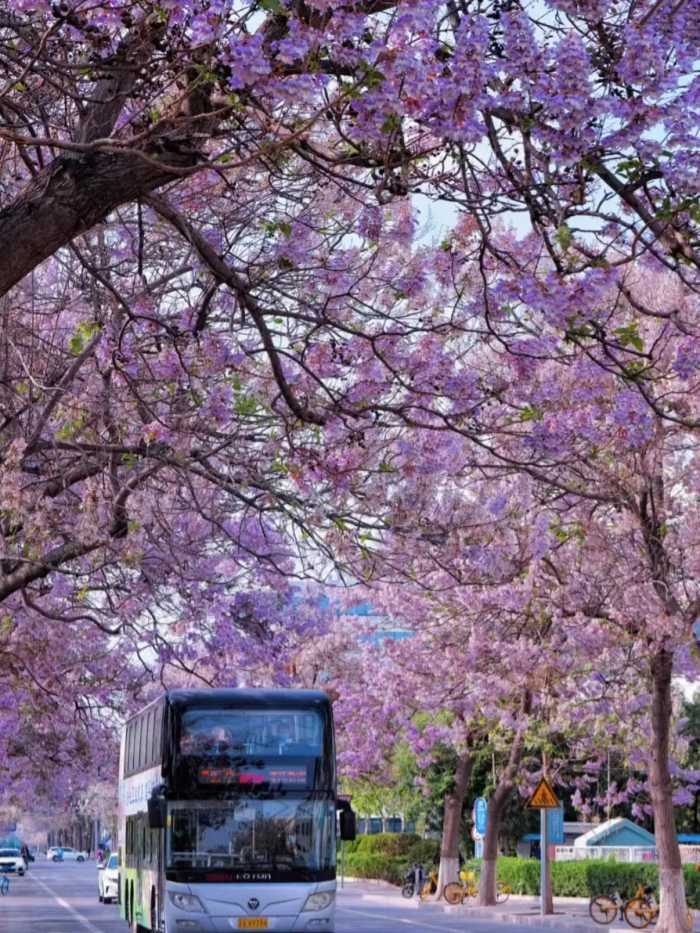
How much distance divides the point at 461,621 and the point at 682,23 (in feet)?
85.1

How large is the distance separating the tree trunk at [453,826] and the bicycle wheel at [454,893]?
1201mm

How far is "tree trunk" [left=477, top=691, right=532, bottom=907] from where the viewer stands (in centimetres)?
3803

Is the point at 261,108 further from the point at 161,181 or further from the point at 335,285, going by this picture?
the point at 335,285

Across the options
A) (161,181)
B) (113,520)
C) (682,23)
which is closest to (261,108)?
(161,181)

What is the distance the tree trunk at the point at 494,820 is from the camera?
125 ft

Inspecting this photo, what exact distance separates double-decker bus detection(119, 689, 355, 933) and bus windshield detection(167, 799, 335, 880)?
0.01 m

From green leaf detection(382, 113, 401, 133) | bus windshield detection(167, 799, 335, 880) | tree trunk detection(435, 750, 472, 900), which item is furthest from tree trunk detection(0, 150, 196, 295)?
tree trunk detection(435, 750, 472, 900)

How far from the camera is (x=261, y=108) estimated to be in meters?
7.67

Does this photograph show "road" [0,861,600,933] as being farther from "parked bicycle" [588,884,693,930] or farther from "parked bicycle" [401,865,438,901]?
"parked bicycle" [588,884,693,930]

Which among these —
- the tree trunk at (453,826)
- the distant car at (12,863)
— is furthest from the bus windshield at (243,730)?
the distant car at (12,863)

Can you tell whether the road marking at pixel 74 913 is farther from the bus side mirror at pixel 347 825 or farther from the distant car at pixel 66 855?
the distant car at pixel 66 855

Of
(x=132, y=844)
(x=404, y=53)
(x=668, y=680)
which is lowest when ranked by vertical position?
(x=132, y=844)

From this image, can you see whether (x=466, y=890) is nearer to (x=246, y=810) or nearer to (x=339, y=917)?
(x=339, y=917)

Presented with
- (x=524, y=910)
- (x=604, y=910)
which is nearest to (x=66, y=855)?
(x=524, y=910)
